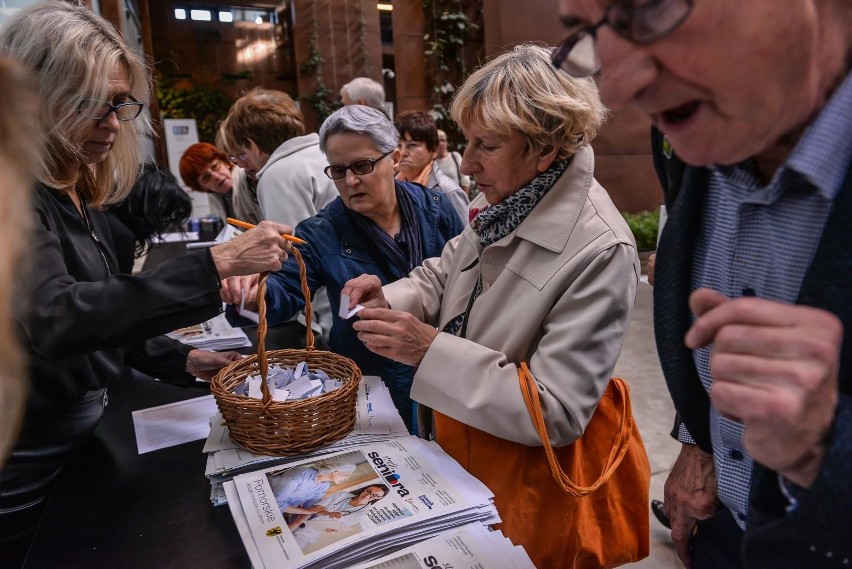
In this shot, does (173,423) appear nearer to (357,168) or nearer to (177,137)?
(357,168)

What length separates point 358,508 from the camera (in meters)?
1.07

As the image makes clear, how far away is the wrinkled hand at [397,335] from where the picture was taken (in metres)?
1.33

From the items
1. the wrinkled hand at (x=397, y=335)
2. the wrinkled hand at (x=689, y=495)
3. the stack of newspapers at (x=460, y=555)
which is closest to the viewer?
the stack of newspapers at (x=460, y=555)

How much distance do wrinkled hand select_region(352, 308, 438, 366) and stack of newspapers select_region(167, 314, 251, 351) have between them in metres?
1.02

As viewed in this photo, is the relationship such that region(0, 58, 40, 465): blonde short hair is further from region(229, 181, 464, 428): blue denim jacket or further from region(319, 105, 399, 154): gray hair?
region(319, 105, 399, 154): gray hair

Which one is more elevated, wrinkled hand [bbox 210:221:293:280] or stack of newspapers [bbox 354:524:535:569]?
wrinkled hand [bbox 210:221:293:280]

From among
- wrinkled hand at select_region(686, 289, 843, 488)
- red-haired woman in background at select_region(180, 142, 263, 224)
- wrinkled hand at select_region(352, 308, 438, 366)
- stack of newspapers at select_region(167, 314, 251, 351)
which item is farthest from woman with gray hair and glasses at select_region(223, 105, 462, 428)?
red-haired woman in background at select_region(180, 142, 263, 224)

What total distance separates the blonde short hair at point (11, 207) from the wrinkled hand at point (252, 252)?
30.8 inches

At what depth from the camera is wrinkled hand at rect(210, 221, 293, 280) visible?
1392 mm

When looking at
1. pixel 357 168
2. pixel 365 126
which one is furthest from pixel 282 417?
pixel 365 126

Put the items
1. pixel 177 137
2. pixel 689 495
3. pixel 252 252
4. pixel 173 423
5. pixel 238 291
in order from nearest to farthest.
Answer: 1. pixel 689 495
2. pixel 252 252
3. pixel 173 423
4. pixel 238 291
5. pixel 177 137

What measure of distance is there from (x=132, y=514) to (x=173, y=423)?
41 cm

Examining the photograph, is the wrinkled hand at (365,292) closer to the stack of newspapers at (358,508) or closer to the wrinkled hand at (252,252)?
the wrinkled hand at (252,252)

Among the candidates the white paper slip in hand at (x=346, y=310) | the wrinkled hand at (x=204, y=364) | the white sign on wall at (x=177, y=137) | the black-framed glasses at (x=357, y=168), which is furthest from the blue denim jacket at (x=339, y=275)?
the white sign on wall at (x=177, y=137)
